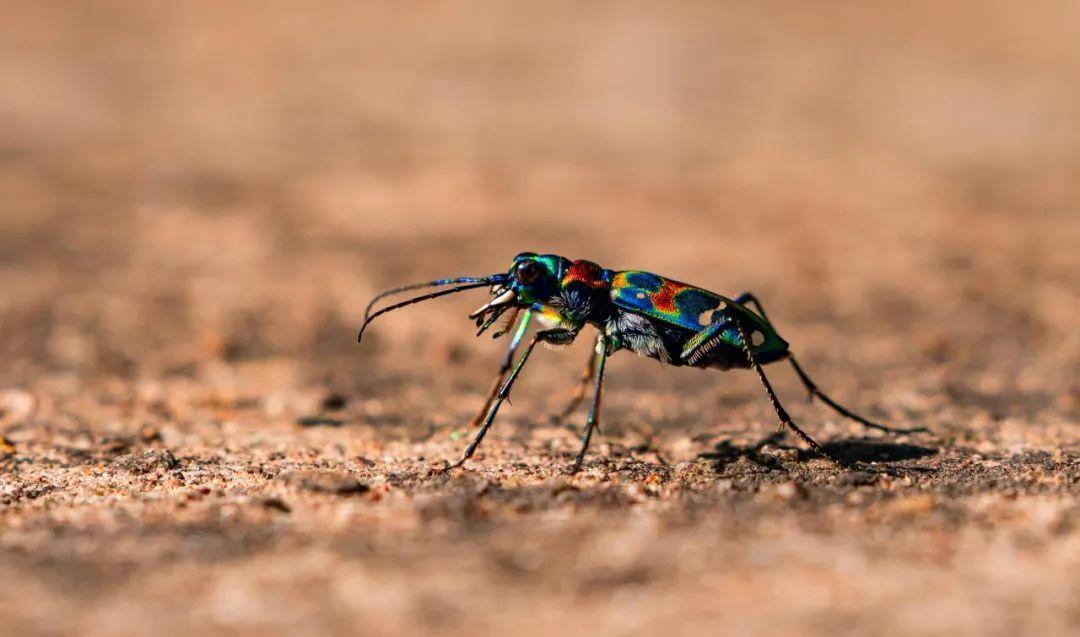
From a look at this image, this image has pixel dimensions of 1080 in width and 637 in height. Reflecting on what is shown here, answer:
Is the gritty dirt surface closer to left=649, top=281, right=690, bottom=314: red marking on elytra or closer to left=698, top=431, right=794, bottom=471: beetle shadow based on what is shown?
left=698, top=431, right=794, bottom=471: beetle shadow

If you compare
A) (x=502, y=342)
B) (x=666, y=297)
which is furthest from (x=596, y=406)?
(x=502, y=342)

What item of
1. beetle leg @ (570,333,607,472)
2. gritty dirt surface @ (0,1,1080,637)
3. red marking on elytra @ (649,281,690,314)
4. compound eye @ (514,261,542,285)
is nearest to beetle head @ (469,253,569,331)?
compound eye @ (514,261,542,285)

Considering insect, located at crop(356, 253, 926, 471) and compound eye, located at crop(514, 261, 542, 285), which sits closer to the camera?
insect, located at crop(356, 253, 926, 471)

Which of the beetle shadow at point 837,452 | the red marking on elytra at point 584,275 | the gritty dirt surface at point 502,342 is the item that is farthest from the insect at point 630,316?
the gritty dirt surface at point 502,342

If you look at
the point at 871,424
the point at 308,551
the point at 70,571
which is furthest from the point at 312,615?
the point at 871,424

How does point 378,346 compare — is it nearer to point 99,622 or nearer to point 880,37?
point 99,622

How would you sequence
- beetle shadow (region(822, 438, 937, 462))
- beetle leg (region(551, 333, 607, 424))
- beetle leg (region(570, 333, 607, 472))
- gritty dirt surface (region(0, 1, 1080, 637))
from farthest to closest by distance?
beetle leg (region(551, 333, 607, 424)) < beetle shadow (region(822, 438, 937, 462)) < beetle leg (region(570, 333, 607, 472)) < gritty dirt surface (region(0, 1, 1080, 637))

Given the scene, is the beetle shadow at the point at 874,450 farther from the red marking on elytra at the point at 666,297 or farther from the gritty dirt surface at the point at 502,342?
the red marking on elytra at the point at 666,297
